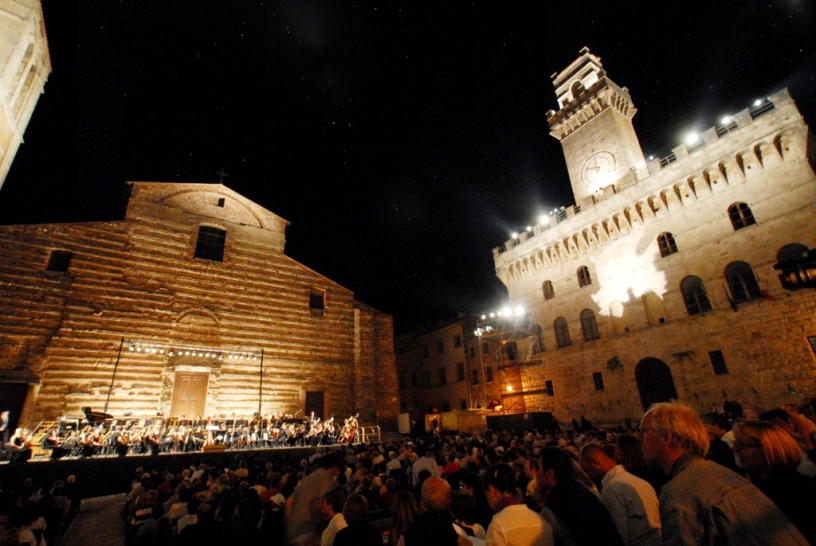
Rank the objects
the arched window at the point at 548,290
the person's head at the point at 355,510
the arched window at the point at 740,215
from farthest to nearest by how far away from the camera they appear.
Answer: the arched window at the point at 548,290 < the arched window at the point at 740,215 < the person's head at the point at 355,510

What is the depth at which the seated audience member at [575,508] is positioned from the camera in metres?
2.48

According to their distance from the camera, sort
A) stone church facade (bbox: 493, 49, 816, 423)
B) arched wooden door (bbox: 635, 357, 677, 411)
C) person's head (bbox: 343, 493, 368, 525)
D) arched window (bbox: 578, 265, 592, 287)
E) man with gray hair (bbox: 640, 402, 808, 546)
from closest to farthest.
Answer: man with gray hair (bbox: 640, 402, 808, 546) → person's head (bbox: 343, 493, 368, 525) → stone church facade (bbox: 493, 49, 816, 423) → arched wooden door (bbox: 635, 357, 677, 411) → arched window (bbox: 578, 265, 592, 287)

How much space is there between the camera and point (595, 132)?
25.5 m

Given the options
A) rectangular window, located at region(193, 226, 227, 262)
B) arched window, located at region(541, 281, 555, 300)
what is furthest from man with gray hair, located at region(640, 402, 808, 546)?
arched window, located at region(541, 281, 555, 300)

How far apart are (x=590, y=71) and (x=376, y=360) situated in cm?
2557

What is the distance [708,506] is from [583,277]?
76.1 feet

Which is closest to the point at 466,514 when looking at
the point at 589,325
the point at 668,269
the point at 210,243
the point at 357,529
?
the point at 357,529

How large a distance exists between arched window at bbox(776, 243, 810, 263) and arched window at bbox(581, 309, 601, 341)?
8470mm

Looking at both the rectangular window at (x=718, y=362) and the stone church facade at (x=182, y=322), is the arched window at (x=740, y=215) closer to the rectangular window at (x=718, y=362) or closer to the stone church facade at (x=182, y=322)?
the rectangular window at (x=718, y=362)

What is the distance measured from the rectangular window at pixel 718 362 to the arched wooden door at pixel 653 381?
187 cm

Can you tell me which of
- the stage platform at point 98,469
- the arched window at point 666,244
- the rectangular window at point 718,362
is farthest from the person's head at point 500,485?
the arched window at point 666,244

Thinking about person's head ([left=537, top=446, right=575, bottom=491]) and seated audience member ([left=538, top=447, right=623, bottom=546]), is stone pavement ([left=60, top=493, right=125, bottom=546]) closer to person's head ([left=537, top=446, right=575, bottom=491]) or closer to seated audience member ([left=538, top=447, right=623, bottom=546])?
person's head ([left=537, top=446, right=575, bottom=491])

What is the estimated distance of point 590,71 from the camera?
2800 cm

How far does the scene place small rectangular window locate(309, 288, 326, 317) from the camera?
865 inches
